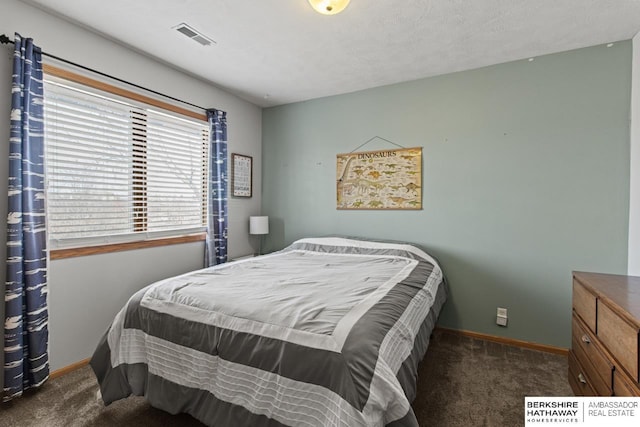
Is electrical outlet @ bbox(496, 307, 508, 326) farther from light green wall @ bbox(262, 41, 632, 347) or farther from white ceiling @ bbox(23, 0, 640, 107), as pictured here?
white ceiling @ bbox(23, 0, 640, 107)

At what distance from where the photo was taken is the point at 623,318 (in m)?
1.27

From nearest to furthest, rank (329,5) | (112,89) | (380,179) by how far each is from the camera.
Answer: (329,5) < (112,89) < (380,179)

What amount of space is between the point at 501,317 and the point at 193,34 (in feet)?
11.4

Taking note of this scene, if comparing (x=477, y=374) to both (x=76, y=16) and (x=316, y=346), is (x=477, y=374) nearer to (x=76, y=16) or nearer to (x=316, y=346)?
(x=316, y=346)

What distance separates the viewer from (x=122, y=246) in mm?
2461

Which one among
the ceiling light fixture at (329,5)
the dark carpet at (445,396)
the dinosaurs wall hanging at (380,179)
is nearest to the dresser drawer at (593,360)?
the dark carpet at (445,396)

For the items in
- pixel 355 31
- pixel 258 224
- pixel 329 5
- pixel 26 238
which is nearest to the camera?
pixel 329 5

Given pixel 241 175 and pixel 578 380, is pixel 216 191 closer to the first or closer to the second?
pixel 241 175

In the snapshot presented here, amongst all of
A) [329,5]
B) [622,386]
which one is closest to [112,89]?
[329,5]

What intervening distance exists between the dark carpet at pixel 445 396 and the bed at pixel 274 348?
0.20 metres

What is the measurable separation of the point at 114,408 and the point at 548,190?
11.5ft

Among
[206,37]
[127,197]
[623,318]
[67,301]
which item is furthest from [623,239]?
[67,301]

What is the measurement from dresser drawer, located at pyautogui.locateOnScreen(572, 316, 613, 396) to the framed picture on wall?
3303mm

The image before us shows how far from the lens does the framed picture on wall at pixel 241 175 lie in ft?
11.7
